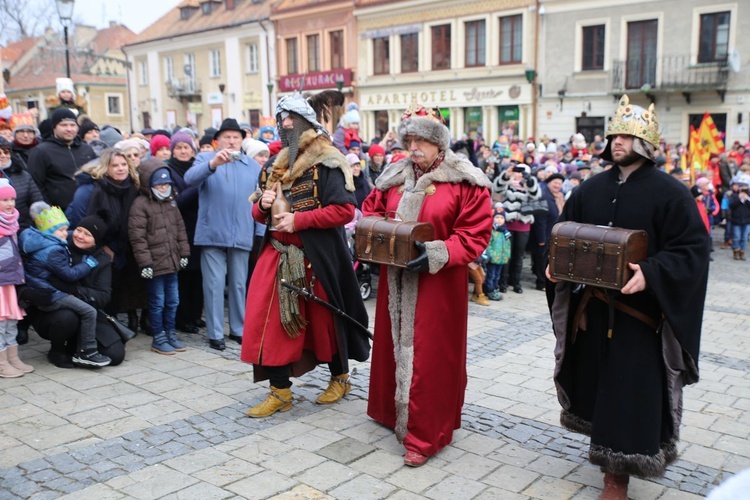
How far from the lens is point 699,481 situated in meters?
4.06

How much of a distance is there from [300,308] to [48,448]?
1792 millimetres

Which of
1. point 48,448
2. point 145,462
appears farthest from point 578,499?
point 48,448

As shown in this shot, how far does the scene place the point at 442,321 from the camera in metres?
4.29

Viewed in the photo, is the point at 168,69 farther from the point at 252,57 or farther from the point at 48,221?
the point at 48,221

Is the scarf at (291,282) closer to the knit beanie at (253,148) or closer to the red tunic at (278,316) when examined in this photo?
the red tunic at (278,316)

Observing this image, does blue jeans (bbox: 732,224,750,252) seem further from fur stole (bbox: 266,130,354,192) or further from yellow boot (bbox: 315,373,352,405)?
fur stole (bbox: 266,130,354,192)

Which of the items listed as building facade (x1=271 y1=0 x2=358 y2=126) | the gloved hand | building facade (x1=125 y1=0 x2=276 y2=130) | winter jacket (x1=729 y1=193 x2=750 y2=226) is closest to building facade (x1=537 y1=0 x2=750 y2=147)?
building facade (x1=271 y1=0 x2=358 y2=126)

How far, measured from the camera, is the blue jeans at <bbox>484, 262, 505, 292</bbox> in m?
9.25

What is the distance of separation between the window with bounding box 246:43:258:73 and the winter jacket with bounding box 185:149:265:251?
31.1 m

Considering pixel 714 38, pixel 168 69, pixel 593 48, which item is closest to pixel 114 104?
pixel 168 69

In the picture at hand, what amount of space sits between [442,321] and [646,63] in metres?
22.5

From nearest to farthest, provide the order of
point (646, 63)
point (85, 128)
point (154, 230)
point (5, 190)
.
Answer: point (5, 190), point (154, 230), point (85, 128), point (646, 63)

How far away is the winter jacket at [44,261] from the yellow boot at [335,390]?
93.3 inches

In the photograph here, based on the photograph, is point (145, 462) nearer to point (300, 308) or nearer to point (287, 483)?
point (287, 483)
